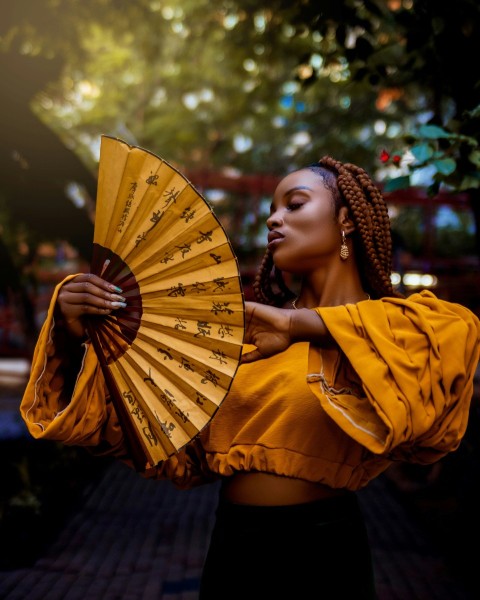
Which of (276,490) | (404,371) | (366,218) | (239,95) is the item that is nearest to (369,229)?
(366,218)

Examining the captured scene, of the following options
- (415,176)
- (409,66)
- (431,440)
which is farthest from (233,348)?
(409,66)

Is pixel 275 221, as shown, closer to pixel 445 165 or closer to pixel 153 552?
pixel 445 165

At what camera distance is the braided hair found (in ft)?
5.81

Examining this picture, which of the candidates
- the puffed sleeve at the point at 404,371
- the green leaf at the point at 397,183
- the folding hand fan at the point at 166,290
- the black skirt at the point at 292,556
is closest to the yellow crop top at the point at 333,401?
the puffed sleeve at the point at 404,371

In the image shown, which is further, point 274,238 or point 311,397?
point 274,238

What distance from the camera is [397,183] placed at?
2.36 m

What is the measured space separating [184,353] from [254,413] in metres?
0.36

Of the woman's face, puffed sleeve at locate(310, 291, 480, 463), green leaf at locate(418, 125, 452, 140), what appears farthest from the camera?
green leaf at locate(418, 125, 452, 140)

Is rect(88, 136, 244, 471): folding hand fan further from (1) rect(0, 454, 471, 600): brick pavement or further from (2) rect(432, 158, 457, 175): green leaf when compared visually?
(1) rect(0, 454, 471, 600): brick pavement

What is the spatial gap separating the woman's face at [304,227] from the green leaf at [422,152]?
0.66 metres

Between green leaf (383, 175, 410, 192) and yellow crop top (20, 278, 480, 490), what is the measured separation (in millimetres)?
807

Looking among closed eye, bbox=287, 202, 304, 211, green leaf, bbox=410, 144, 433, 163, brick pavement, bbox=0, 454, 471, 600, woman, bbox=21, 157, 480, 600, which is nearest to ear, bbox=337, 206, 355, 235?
woman, bbox=21, 157, 480, 600

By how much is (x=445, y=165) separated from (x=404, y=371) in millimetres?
1178

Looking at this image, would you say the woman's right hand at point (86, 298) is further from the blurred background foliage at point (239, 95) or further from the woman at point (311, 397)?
the blurred background foliage at point (239, 95)
